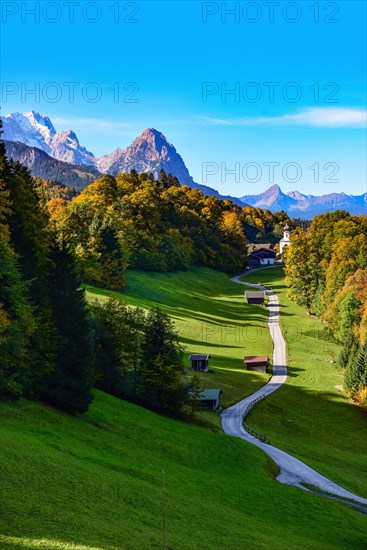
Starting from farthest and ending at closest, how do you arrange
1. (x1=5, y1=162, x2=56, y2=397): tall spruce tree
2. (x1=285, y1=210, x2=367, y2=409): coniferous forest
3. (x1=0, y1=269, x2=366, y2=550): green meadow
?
(x1=285, y1=210, x2=367, y2=409): coniferous forest, (x1=5, y1=162, x2=56, y2=397): tall spruce tree, (x1=0, y1=269, x2=366, y2=550): green meadow

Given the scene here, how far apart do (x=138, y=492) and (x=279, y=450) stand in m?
25.2

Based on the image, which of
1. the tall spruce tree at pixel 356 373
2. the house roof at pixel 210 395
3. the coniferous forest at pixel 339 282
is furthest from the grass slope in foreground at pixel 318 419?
the house roof at pixel 210 395

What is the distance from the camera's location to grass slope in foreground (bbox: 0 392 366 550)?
1889 cm

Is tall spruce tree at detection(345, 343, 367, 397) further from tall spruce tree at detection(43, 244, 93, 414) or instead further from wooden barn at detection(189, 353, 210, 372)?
tall spruce tree at detection(43, 244, 93, 414)

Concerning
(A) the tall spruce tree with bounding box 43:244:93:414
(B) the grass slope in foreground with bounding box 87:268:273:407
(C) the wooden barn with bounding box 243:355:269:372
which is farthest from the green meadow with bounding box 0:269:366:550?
(C) the wooden barn with bounding box 243:355:269:372

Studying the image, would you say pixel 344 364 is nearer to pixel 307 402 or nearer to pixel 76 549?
pixel 307 402

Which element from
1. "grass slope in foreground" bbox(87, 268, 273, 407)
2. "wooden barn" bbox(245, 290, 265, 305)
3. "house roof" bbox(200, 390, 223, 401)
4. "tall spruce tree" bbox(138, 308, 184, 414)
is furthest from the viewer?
"wooden barn" bbox(245, 290, 265, 305)

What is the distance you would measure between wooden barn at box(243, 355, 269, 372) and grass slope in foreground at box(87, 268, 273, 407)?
1166 millimetres

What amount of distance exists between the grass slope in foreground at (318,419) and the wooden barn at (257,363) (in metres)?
3.74

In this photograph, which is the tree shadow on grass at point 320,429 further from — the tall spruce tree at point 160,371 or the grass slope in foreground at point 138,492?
the tall spruce tree at point 160,371

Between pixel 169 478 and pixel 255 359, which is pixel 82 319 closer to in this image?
pixel 169 478

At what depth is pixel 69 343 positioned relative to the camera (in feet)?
124

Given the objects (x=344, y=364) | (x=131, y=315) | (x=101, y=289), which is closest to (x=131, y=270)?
(x=101, y=289)

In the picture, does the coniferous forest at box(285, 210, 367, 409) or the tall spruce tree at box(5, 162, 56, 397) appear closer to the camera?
the tall spruce tree at box(5, 162, 56, 397)
